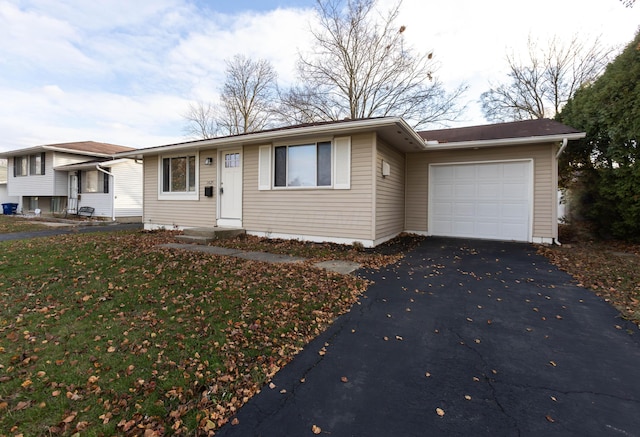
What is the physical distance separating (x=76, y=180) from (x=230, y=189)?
14326 millimetres

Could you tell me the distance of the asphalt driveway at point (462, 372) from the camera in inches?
71.9

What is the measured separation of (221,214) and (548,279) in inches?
329

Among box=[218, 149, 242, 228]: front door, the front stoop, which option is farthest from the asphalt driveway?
box=[218, 149, 242, 228]: front door

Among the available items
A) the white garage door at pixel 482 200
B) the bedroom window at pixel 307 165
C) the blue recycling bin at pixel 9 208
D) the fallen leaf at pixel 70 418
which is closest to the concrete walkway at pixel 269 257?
the bedroom window at pixel 307 165

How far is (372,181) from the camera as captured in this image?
7.13 metres

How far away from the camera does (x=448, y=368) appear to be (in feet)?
8.01

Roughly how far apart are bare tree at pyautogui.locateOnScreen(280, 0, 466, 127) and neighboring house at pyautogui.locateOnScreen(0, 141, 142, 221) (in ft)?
37.4

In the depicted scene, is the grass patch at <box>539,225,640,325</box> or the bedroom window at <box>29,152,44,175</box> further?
the bedroom window at <box>29,152,44,175</box>

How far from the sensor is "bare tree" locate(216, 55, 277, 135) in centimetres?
2323

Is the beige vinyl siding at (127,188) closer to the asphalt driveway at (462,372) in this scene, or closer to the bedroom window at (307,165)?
the bedroom window at (307,165)

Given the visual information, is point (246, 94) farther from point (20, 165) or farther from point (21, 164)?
point (20, 165)

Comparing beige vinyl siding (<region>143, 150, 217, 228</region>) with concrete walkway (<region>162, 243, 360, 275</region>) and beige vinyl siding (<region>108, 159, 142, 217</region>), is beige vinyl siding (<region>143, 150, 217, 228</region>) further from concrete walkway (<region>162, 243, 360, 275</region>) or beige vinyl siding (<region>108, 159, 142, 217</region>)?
beige vinyl siding (<region>108, 159, 142, 217</region>)

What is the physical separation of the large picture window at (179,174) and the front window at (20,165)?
16351mm

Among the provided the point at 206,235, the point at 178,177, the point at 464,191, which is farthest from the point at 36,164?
the point at 464,191
